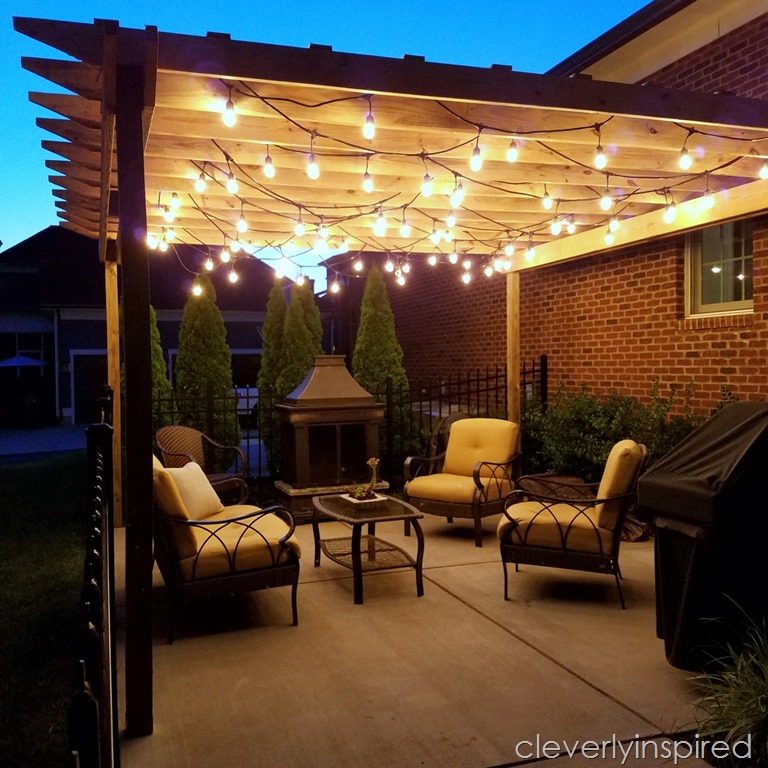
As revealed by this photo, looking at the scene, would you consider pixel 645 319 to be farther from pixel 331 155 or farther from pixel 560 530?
pixel 331 155

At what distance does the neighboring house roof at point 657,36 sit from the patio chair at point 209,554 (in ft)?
18.7

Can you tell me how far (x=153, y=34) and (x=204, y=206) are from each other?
10.6 feet

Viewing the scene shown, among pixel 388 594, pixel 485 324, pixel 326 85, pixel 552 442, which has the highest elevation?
pixel 326 85

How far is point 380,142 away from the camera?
4.63m

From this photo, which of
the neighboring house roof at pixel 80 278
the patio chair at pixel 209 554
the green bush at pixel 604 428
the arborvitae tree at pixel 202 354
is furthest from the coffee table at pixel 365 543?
the neighboring house roof at pixel 80 278

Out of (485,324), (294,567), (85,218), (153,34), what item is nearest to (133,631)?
(294,567)

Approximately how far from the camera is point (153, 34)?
301 cm

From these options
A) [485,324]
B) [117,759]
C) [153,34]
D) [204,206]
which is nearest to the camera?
[117,759]

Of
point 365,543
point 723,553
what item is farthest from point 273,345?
point 723,553

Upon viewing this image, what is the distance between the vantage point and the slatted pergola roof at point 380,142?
3480 millimetres

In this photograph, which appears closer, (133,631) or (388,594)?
(133,631)

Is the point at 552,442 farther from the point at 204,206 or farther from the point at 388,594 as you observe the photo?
the point at 204,206

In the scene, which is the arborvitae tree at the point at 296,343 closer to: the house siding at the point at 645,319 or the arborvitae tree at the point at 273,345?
the arborvitae tree at the point at 273,345
